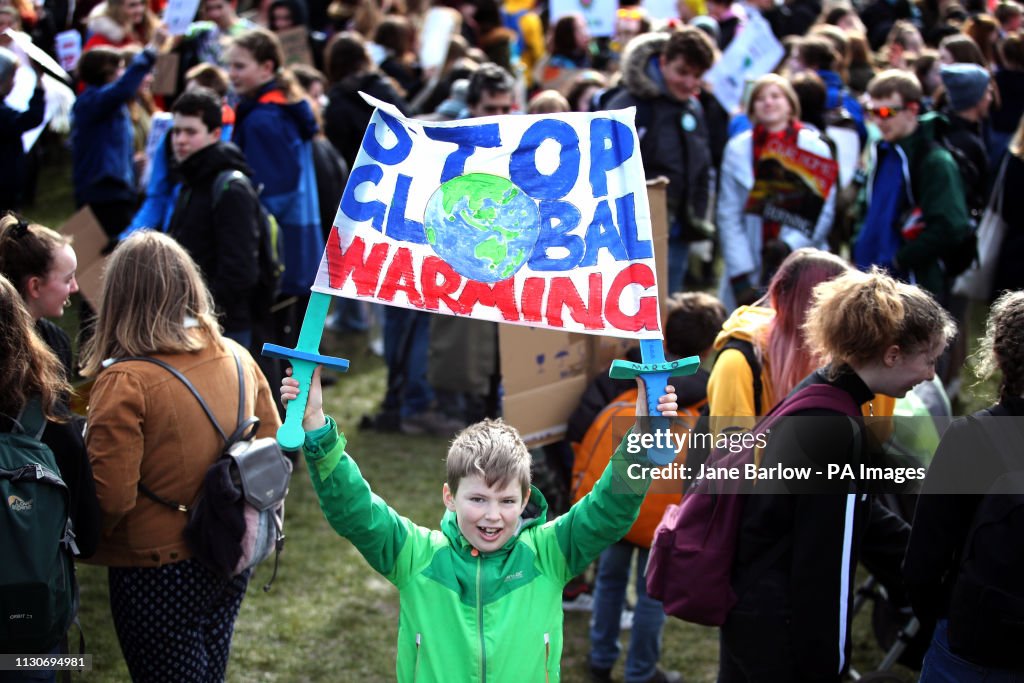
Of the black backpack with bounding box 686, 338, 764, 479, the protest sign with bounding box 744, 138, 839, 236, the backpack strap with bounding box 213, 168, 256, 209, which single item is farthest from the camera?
the protest sign with bounding box 744, 138, 839, 236

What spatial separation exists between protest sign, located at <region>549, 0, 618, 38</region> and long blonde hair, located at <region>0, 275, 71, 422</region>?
9.15 metres

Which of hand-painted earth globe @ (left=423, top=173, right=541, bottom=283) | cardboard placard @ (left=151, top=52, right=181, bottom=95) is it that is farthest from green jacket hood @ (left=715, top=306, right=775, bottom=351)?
cardboard placard @ (left=151, top=52, right=181, bottom=95)

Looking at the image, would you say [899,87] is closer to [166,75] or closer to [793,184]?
[793,184]

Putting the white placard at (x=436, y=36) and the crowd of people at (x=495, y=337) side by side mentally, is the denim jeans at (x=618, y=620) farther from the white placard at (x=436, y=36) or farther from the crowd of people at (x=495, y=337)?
the white placard at (x=436, y=36)

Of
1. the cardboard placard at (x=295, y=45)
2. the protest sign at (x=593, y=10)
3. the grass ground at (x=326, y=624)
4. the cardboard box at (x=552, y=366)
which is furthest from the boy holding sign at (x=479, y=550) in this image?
the protest sign at (x=593, y=10)

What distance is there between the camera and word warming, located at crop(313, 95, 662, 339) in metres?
2.95

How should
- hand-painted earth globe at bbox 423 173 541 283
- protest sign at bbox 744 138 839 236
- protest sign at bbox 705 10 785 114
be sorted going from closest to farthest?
hand-painted earth globe at bbox 423 173 541 283 → protest sign at bbox 744 138 839 236 → protest sign at bbox 705 10 785 114

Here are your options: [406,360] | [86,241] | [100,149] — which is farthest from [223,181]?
[406,360]

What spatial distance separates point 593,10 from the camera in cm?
1162

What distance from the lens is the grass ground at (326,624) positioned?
199 inches

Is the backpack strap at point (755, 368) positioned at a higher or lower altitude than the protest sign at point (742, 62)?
lower

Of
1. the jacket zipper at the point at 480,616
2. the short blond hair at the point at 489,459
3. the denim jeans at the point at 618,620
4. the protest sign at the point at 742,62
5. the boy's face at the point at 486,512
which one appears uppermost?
the protest sign at the point at 742,62

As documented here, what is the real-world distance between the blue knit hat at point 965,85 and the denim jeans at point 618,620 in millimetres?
4193

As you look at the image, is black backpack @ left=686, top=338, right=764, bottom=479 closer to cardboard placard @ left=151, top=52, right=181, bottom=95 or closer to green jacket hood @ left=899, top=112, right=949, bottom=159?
green jacket hood @ left=899, top=112, right=949, bottom=159
